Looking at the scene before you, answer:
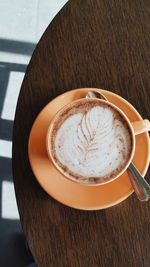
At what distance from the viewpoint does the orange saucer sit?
2.04ft

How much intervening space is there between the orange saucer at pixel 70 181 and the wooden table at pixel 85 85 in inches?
1.5

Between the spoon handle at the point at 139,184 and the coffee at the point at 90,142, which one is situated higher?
the coffee at the point at 90,142

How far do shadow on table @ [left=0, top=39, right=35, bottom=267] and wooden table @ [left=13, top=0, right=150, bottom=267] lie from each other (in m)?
0.40

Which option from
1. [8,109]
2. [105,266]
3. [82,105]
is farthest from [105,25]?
[8,109]

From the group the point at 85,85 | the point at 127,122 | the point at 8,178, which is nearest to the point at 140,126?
the point at 127,122

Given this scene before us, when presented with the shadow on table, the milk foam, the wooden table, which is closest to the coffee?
the milk foam

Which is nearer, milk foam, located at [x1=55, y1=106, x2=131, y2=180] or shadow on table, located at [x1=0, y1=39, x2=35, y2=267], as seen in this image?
milk foam, located at [x1=55, y1=106, x2=131, y2=180]

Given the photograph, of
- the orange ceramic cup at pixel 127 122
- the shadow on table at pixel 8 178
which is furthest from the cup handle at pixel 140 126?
the shadow on table at pixel 8 178

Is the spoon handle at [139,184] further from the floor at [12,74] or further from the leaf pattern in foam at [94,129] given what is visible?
the floor at [12,74]

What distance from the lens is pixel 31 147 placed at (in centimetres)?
63

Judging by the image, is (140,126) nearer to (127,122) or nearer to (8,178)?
(127,122)

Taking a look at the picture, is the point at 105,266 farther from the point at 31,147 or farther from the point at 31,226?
the point at 31,147

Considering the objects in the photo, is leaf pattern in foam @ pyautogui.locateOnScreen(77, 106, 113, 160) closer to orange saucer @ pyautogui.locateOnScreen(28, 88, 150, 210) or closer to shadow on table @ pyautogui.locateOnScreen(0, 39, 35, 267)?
orange saucer @ pyautogui.locateOnScreen(28, 88, 150, 210)

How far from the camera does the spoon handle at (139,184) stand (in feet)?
1.97
